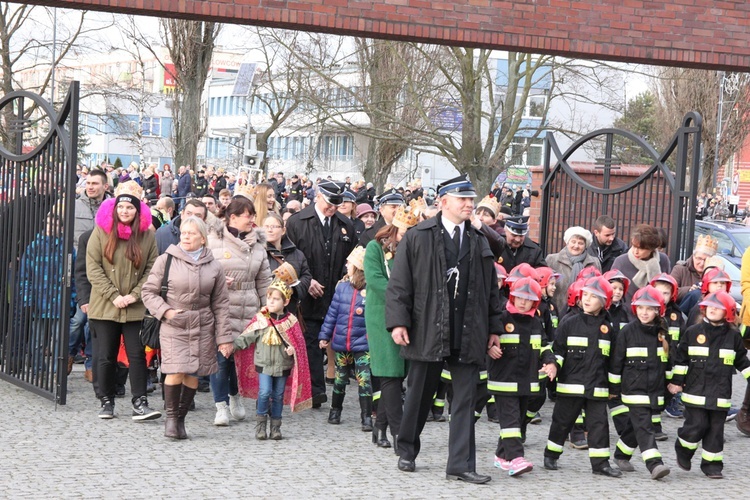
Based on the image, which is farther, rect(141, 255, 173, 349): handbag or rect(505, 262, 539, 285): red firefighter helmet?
rect(141, 255, 173, 349): handbag

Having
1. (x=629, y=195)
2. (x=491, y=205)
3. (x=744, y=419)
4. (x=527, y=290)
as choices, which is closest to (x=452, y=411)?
(x=527, y=290)

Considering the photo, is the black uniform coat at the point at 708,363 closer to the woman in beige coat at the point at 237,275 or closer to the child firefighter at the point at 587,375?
the child firefighter at the point at 587,375

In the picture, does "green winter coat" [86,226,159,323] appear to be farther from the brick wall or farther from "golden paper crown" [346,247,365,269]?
the brick wall

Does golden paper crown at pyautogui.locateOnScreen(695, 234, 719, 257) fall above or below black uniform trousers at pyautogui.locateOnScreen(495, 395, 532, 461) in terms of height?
above

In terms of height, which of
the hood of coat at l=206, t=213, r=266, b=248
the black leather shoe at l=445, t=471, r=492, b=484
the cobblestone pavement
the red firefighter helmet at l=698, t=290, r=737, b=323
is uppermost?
the hood of coat at l=206, t=213, r=266, b=248

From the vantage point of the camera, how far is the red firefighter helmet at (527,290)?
8094 millimetres

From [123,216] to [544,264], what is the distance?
12.4 ft

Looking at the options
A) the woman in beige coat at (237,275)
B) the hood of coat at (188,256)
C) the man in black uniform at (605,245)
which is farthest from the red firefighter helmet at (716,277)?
the hood of coat at (188,256)

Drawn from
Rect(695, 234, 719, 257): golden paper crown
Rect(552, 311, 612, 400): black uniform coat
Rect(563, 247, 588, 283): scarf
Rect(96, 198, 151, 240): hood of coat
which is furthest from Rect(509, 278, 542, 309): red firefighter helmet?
Rect(96, 198, 151, 240): hood of coat

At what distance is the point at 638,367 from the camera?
26.6ft

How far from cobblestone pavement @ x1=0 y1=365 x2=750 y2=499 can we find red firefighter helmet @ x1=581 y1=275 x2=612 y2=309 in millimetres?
1264

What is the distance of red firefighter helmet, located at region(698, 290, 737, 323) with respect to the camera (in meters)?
8.24

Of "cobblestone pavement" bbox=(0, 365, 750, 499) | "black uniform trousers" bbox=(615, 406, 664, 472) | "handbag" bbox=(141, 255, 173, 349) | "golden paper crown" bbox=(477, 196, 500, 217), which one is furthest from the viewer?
"golden paper crown" bbox=(477, 196, 500, 217)

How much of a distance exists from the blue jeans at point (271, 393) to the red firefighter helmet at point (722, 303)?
3.29 meters
